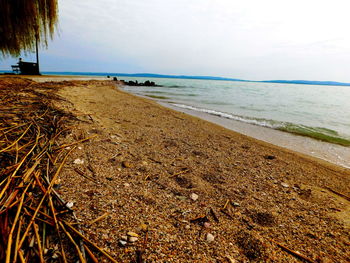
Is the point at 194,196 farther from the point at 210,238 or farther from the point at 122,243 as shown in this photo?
the point at 122,243

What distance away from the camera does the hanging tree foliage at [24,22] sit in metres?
8.19

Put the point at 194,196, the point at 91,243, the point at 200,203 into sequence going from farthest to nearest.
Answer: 1. the point at 194,196
2. the point at 200,203
3. the point at 91,243

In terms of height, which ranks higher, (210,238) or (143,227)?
(143,227)

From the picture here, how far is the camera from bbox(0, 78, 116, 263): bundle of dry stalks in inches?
55.7

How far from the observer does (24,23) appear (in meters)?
8.77

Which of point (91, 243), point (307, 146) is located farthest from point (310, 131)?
point (91, 243)

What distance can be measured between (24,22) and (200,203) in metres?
12.4

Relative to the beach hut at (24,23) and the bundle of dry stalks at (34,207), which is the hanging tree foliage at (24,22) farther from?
the bundle of dry stalks at (34,207)

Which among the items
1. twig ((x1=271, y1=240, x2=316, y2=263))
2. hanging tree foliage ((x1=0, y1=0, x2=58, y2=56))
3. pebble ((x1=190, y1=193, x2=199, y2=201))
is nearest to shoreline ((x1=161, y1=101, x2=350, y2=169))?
twig ((x1=271, y1=240, x2=316, y2=263))

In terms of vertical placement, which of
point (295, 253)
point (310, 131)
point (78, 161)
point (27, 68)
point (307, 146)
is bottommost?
point (307, 146)

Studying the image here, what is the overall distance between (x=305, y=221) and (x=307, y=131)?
29.4 ft

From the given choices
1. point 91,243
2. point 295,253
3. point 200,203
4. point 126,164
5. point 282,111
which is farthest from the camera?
point 282,111

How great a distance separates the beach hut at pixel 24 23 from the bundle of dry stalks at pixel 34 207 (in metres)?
9.06

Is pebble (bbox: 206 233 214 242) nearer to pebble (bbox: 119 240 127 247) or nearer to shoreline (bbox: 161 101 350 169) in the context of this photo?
pebble (bbox: 119 240 127 247)
